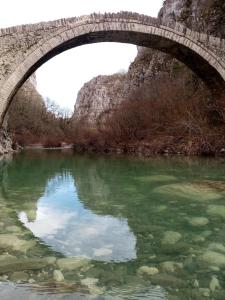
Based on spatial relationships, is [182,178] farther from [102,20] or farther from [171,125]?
[171,125]

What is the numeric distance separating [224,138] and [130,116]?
7.62 meters

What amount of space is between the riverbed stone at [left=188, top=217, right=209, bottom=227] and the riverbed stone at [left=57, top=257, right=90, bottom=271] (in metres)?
1.93

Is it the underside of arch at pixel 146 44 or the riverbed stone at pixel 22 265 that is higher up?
the underside of arch at pixel 146 44

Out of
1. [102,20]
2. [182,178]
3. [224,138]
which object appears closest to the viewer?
[182,178]

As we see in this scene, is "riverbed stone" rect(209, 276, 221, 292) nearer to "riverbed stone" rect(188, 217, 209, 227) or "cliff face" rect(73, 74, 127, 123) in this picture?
"riverbed stone" rect(188, 217, 209, 227)

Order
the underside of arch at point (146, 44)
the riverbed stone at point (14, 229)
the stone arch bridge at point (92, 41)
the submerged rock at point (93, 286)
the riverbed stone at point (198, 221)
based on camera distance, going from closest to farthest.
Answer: the submerged rock at point (93, 286), the riverbed stone at point (14, 229), the riverbed stone at point (198, 221), the stone arch bridge at point (92, 41), the underside of arch at point (146, 44)

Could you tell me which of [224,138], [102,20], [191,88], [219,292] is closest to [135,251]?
[219,292]

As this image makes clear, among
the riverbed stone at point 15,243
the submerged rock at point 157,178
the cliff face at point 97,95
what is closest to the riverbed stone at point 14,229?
the riverbed stone at point 15,243

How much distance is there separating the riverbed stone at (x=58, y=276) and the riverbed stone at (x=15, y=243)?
0.75 meters

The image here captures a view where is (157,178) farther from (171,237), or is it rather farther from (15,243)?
(15,243)

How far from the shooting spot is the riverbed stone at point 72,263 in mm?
3730

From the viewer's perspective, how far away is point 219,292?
10.5 ft

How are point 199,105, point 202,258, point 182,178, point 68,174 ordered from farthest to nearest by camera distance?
point 199,105 → point 68,174 → point 182,178 → point 202,258

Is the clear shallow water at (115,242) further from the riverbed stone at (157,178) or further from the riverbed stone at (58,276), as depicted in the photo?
the riverbed stone at (157,178)
